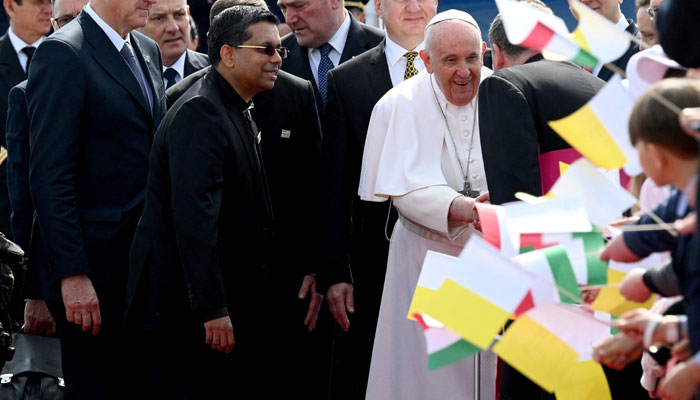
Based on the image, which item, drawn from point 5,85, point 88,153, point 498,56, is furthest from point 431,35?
point 5,85

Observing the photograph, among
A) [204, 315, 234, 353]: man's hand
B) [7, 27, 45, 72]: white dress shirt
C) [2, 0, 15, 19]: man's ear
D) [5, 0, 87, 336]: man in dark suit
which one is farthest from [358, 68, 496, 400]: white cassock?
[2, 0, 15, 19]: man's ear

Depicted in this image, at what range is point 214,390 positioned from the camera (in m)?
4.72

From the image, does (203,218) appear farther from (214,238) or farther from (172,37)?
(172,37)

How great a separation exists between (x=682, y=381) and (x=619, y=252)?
1.32 feet

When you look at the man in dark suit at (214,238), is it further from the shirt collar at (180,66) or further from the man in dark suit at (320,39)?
the shirt collar at (180,66)

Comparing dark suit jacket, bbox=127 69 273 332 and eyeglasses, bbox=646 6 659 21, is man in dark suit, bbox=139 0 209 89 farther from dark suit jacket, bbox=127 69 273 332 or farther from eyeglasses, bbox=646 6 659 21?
eyeglasses, bbox=646 6 659 21

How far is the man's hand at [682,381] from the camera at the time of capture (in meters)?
2.29

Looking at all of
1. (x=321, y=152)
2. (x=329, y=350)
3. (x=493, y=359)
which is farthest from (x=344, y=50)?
(x=493, y=359)

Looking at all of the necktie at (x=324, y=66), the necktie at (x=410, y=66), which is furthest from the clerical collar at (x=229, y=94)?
the necktie at (x=324, y=66)

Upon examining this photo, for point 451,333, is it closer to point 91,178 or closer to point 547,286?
point 547,286

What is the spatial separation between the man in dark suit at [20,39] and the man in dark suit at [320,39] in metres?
1.96

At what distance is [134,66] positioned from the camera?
16.3 ft

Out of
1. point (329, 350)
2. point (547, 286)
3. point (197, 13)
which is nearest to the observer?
Answer: point (547, 286)

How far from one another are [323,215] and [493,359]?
1.07 meters
